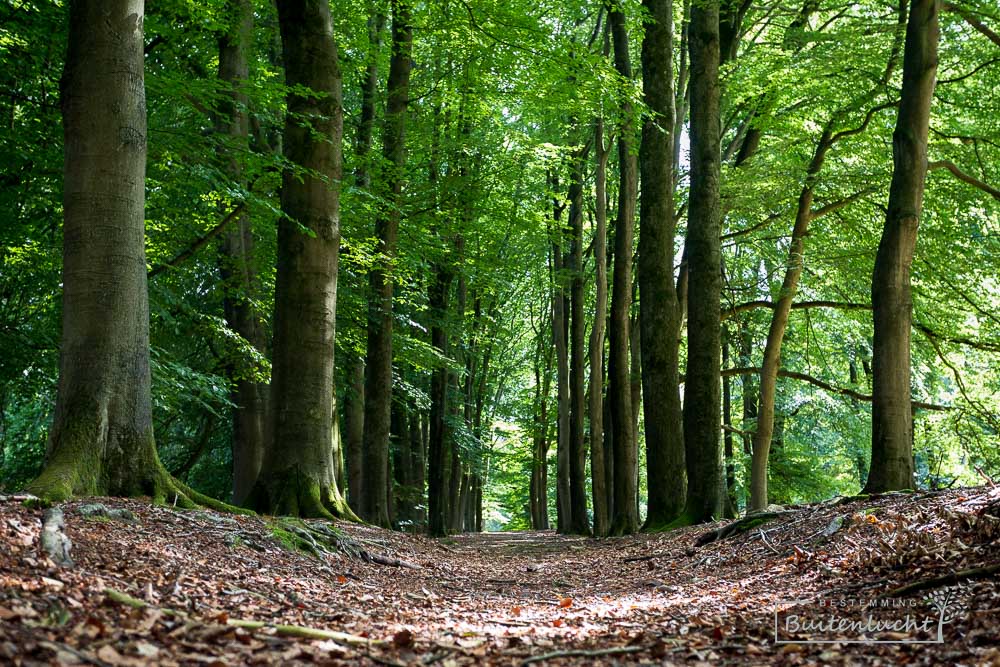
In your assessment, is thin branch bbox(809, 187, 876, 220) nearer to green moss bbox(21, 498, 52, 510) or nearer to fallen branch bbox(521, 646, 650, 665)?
fallen branch bbox(521, 646, 650, 665)

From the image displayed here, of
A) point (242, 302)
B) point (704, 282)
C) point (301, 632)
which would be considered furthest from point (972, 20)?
point (242, 302)

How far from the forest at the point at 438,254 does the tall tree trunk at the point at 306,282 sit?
4cm

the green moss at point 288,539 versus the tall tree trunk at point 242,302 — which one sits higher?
the tall tree trunk at point 242,302

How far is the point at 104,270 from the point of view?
662 centimetres

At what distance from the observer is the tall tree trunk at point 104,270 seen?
21.4ft

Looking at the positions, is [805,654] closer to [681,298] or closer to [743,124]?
[681,298]

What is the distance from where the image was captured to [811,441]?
88.7ft

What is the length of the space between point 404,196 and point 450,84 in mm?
2214

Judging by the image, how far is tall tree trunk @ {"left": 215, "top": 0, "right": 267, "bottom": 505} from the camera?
1352 centimetres

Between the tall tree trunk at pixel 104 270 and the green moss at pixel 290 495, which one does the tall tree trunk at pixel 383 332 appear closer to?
the green moss at pixel 290 495

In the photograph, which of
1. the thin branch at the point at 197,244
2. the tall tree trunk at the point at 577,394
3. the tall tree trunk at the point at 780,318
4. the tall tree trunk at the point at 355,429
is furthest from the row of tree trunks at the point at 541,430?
the thin branch at the point at 197,244

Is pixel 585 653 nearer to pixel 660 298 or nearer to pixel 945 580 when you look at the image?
pixel 945 580

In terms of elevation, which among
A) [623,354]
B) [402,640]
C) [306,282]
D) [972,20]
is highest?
[972,20]

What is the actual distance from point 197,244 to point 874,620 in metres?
10.8
